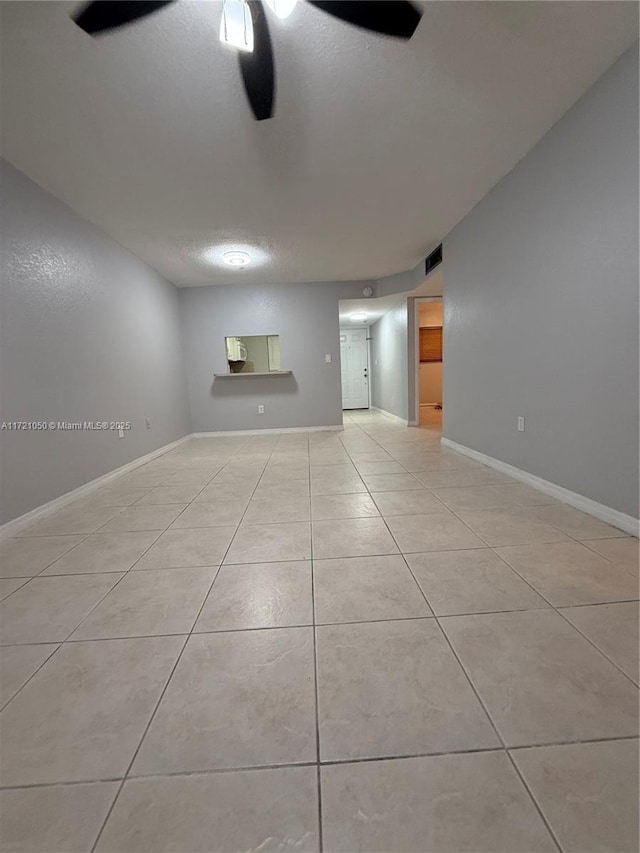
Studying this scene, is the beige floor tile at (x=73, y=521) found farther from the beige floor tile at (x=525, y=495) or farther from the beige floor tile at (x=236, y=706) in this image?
the beige floor tile at (x=525, y=495)

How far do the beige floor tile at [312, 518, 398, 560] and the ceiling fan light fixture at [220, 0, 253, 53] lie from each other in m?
2.18

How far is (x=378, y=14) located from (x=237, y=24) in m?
0.55

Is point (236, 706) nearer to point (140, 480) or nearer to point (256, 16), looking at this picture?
point (256, 16)

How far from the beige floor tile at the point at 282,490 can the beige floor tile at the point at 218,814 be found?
1.71 meters

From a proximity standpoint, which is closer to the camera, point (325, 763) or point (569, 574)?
point (325, 763)

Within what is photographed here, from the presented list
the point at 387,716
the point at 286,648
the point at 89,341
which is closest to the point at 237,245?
the point at 89,341

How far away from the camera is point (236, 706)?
0.87m

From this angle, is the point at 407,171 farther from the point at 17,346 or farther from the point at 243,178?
the point at 17,346

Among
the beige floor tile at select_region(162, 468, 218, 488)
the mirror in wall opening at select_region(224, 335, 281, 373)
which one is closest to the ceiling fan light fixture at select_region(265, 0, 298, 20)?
the beige floor tile at select_region(162, 468, 218, 488)

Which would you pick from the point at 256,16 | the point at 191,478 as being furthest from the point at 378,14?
the point at 191,478

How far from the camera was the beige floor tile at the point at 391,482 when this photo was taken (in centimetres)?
252

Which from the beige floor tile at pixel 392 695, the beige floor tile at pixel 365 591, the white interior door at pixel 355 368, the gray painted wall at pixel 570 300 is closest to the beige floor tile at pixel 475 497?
the gray painted wall at pixel 570 300

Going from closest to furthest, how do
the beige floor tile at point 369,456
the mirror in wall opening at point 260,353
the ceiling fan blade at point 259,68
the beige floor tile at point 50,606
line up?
the beige floor tile at point 50,606 < the ceiling fan blade at point 259,68 < the beige floor tile at point 369,456 < the mirror in wall opening at point 260,353

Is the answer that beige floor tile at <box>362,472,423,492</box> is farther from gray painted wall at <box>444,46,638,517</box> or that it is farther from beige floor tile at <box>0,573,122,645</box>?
beige floor tile at <box>0,573,122,645</box>
